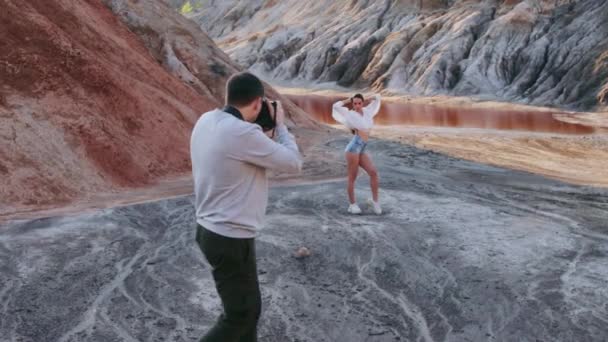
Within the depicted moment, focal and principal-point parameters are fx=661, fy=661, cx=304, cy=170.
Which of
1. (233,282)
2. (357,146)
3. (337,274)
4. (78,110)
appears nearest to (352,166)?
(357,146)

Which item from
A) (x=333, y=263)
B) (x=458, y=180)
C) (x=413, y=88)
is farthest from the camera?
(x=413, y=88)

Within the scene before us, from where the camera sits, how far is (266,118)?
12.2 feet

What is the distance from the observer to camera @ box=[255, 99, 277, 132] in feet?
12.1

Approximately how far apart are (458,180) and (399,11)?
134 ft

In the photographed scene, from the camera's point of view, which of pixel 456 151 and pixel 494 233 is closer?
pixel 494 233

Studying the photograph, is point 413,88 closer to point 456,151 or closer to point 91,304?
point 456,151

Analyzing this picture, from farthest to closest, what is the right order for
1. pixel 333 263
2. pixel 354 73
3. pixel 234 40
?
pixel 234 40
pixel 354 73
pixel 333 263

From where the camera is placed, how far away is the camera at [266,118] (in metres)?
3.68

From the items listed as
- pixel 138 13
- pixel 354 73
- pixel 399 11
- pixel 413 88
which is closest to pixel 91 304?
pixel 138 13

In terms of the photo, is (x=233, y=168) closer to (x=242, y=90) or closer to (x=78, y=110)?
(x=242, y=90)

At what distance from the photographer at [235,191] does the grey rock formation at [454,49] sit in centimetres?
2916

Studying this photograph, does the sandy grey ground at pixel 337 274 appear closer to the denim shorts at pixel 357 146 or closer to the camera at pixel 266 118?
the denim shorts at pixel 357 146

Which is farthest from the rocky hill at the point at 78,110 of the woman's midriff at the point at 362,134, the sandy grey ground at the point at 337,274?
the woman's midriff at the point at 362,134

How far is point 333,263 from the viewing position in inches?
259
